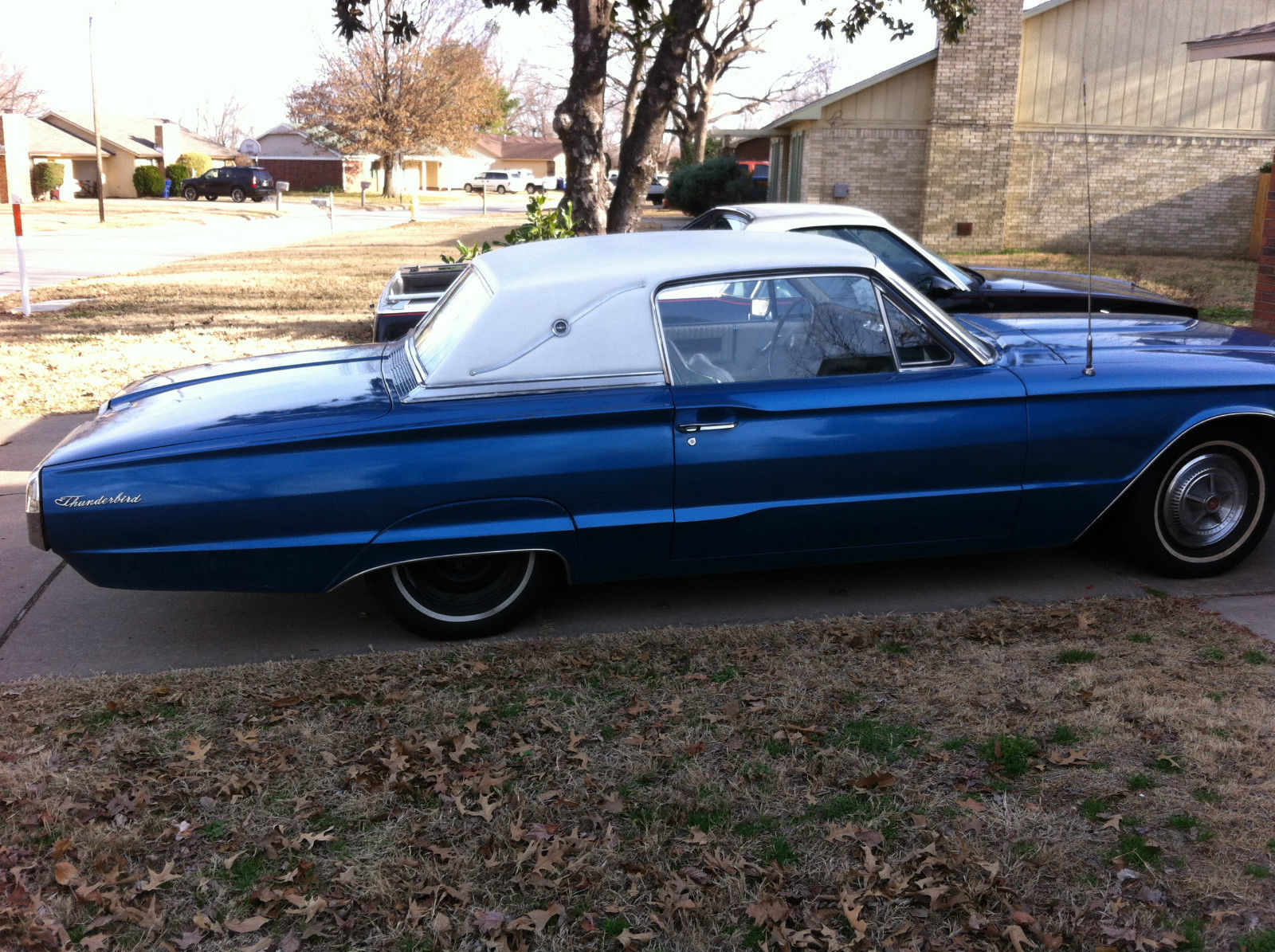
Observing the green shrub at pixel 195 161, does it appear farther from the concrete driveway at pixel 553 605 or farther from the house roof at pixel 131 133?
the concrete driveway at pixel 553 605

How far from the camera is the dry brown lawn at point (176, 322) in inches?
405

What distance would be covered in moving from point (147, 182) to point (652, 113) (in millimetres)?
54415

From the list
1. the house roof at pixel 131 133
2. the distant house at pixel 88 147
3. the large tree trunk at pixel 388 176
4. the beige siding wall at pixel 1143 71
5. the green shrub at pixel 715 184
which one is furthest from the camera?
the large tree trunk at pixel 388 176

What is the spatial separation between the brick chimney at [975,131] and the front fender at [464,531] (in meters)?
21.3

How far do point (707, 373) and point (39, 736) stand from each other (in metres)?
2.67

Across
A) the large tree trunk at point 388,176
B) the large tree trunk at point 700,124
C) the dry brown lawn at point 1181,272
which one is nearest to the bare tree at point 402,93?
the large tree trunk at point 388,176

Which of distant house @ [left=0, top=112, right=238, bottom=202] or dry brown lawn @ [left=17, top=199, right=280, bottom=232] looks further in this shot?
distant house @ [left=0, top=112, right=238, bottom=202]

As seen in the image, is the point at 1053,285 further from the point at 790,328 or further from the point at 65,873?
the point at 65,873

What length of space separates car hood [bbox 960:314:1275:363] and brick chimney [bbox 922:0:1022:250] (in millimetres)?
18909

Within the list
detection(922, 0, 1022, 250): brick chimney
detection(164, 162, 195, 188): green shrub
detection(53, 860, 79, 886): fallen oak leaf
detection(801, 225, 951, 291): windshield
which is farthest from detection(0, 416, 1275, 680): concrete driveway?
detection(164, 162, 195, 188): green shrub

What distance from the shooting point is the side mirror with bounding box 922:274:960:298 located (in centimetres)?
742

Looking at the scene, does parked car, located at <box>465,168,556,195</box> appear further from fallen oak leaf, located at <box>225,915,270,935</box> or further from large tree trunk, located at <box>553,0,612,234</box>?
fallen oak leaf, located at <box>225,915,270,935</box>

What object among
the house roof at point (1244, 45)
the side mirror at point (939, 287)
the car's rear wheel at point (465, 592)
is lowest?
the car's rear wheel at point (465, 592)

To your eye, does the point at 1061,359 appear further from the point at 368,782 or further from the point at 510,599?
the point at 368,782
